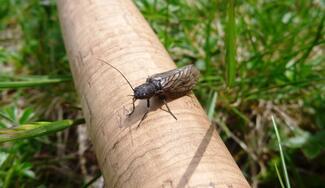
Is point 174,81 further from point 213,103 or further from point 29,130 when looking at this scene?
point 29,130

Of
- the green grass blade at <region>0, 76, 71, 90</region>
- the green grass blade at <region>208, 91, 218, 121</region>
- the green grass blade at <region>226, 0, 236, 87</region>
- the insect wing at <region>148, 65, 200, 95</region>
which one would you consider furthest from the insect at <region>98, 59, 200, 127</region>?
the green grass blade at <region>0, 76, 71, 90</region>

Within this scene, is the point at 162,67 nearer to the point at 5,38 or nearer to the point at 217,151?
the point at 217,151

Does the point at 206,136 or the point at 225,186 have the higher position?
the point at 206,136

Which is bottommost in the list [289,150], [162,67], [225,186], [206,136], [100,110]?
[289,150]

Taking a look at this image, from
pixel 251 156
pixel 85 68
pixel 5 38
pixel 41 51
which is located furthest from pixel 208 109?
pixel 5 38

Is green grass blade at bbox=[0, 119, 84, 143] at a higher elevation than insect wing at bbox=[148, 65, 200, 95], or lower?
lower

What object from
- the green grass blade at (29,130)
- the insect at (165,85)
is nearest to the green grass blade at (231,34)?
the insect at (165,85)

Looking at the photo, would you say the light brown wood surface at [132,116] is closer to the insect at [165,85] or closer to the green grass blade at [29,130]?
the insect at [165,85]

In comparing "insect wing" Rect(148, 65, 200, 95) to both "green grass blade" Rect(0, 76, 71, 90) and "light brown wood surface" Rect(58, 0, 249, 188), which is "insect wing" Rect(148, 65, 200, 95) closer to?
"light brown wood surface" Rect(58, 0, 249, 188)
